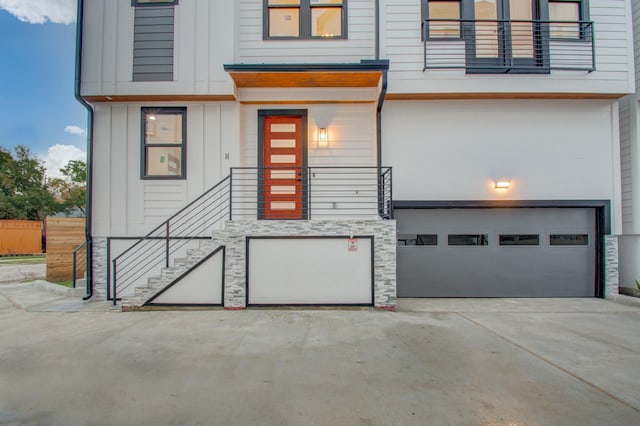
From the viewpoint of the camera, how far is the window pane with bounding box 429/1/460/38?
645 centimetres

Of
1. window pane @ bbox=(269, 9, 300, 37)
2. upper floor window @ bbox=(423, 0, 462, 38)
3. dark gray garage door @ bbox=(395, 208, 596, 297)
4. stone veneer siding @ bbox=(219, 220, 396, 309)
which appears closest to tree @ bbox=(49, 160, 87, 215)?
window pane @ bbox=(269, 9, 300, 37)

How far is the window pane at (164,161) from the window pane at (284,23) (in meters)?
3.38

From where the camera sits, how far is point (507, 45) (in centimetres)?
643

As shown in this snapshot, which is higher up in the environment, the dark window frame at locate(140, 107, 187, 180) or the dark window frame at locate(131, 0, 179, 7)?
the dark window frame at locate(131, 0, 179, 7)

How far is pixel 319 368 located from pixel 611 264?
23.1ft

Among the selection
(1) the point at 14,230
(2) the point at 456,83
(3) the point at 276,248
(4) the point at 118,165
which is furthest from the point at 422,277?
(1) the point at 14,230

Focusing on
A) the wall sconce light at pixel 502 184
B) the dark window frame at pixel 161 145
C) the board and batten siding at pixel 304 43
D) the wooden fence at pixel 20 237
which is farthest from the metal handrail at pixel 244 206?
the wooden fence at pixel 20 237

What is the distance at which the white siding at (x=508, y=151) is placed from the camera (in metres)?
6.49

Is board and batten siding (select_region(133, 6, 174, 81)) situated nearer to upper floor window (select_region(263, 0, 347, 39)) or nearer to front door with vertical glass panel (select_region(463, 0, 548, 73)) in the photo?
upper floor window (select_region(263, 0, 347, 39))

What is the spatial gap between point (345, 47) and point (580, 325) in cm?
666

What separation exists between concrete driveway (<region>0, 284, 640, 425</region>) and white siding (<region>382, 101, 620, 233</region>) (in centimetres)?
264

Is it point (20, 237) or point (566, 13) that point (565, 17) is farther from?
point (20, 237)

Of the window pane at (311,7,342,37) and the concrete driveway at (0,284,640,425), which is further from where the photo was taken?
the window pane at (311,7,342,37)

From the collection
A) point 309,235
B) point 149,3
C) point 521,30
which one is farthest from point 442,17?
point 149,3
